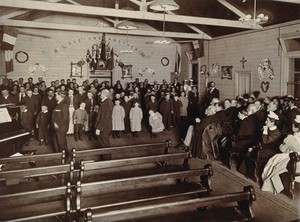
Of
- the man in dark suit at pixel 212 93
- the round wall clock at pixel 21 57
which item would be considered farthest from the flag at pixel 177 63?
the round wall clock at pixel 21 57

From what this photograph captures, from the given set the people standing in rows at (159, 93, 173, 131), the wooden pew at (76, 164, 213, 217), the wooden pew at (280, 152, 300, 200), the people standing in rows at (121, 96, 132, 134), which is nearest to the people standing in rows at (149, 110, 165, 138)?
the people standing in rows at (159, 93, 173, 131)

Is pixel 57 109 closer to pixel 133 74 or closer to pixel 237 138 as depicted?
pixel 237 138

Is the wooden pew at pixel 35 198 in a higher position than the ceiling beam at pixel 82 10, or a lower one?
lower

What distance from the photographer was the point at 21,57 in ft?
48.2

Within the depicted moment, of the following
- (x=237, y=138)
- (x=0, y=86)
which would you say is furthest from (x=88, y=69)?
(x=237, y=138)

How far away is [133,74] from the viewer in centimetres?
1683

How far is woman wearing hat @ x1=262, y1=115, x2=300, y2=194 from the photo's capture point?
228 inches

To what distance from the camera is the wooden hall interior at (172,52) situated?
7125 millimetres

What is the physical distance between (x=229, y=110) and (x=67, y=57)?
937 centimetres

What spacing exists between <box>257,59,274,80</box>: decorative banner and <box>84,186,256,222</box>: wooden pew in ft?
26.4

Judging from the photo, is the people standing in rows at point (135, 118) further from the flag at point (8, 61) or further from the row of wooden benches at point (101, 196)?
the flag at point (8, 61)

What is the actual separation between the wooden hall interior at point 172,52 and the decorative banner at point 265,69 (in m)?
0.04

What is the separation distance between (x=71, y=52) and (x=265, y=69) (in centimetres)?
941

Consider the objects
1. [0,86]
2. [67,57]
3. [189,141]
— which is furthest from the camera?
[67,57]
